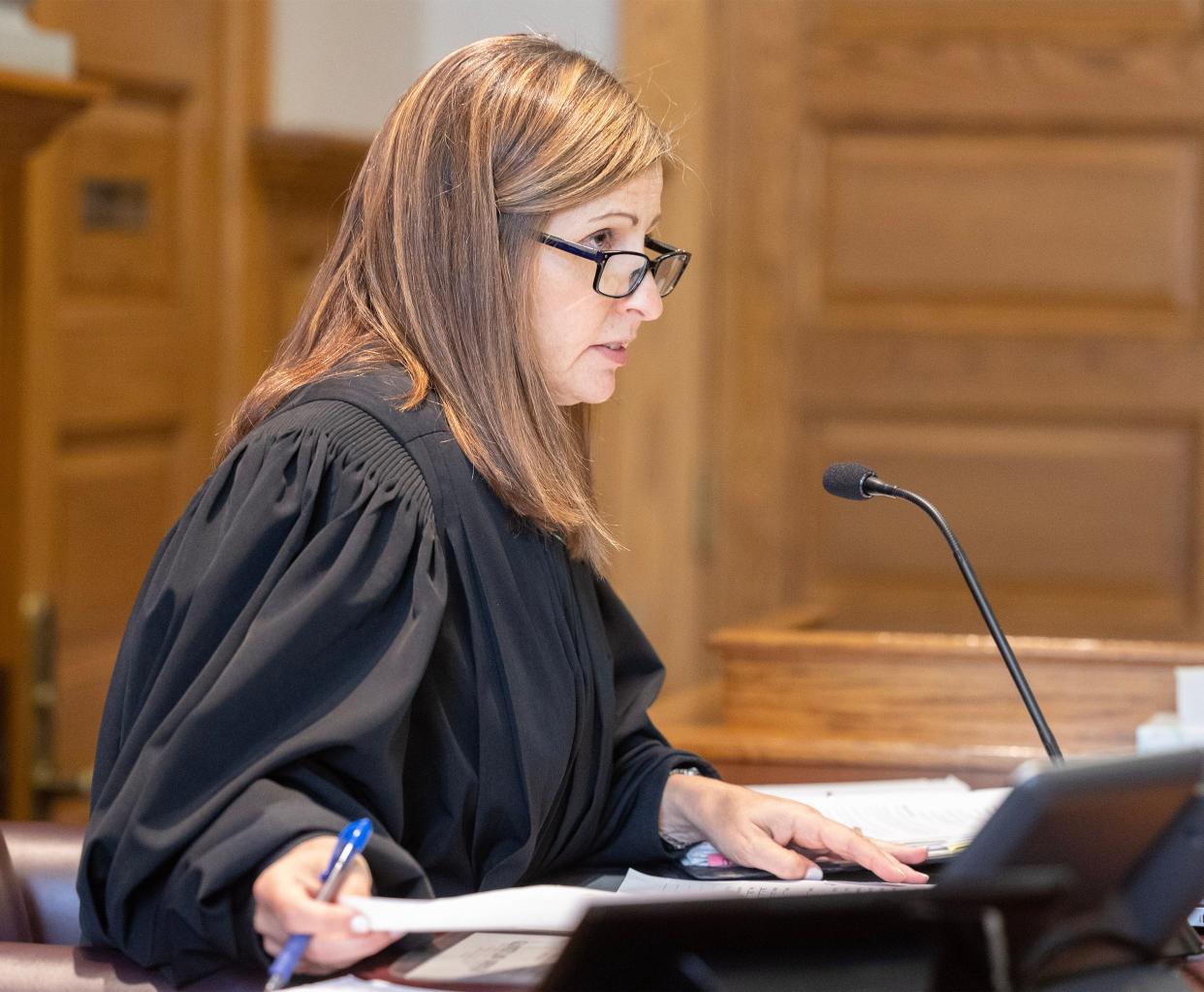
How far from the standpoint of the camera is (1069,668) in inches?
75.3

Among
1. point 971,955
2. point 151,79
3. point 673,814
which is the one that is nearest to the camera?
point 971,955

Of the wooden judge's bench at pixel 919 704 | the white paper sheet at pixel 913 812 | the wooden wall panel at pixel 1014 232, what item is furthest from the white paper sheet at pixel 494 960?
the wooden wall panel at pixel 1014 232

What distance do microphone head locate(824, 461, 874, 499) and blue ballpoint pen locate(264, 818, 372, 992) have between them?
1.91ft

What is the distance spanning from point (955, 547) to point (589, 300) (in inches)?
14.3

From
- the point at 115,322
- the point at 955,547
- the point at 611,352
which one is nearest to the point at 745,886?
the point at 955,547

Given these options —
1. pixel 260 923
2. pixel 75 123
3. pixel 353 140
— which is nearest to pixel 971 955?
pixel 260 923

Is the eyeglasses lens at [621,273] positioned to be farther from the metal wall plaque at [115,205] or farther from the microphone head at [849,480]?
the metal wall plaque at [115,205]

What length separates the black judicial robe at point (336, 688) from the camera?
1068 millimetres

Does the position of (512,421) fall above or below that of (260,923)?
above

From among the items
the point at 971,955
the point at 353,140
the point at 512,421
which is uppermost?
the point at 353,140

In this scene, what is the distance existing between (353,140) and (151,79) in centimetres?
53

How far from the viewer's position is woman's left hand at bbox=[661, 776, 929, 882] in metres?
1.29

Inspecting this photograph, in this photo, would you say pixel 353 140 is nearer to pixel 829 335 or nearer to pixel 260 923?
pixel 829 335

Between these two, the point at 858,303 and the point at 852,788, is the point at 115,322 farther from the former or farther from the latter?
the point at 852,788
